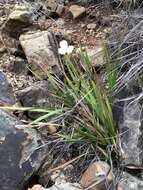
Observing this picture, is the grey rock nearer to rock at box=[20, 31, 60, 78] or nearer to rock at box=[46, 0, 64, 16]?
rock at box=[20, 31, 60, 78]

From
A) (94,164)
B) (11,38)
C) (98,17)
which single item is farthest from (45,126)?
(98,17)

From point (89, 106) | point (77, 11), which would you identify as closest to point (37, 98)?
point (89, 106)

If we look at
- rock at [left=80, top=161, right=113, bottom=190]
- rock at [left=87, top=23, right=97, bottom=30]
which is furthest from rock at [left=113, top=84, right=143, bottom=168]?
rock at [left=87, top=23, right=97, bottom=30]

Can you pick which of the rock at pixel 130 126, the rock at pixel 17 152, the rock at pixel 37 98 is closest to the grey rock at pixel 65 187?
the rock at pixel 17 152

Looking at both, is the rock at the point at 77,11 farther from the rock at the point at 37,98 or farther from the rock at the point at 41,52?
the rock at the point at 37,98

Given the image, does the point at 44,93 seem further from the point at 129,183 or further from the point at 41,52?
the point at 129,183
